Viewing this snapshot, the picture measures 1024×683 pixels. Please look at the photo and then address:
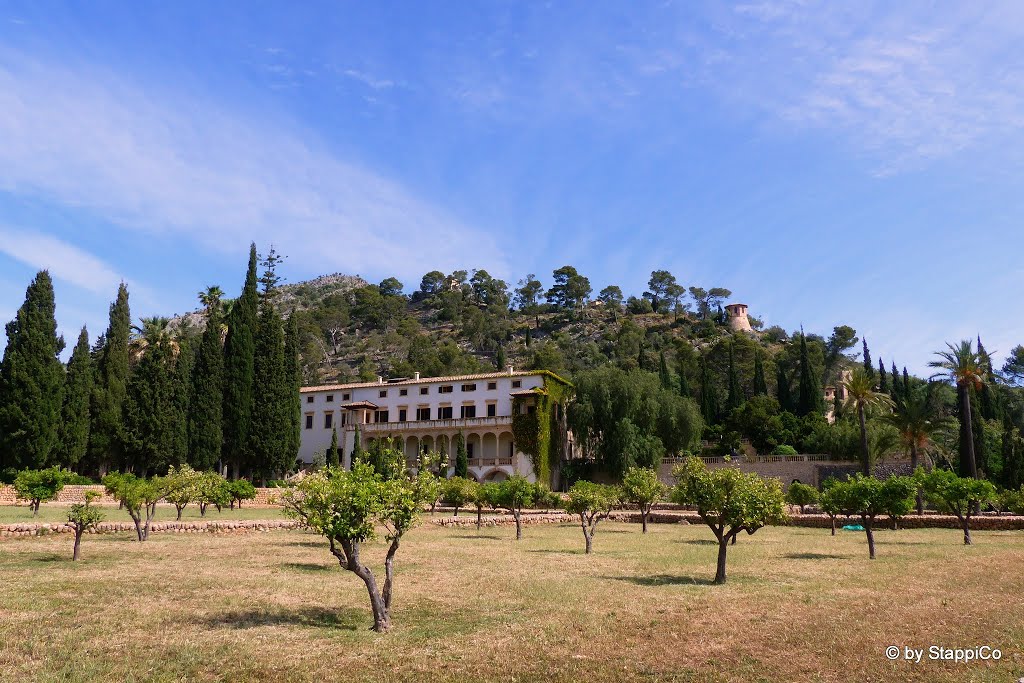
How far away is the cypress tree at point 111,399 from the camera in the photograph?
163 feet

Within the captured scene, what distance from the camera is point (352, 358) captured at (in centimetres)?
12131

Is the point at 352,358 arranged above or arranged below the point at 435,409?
above

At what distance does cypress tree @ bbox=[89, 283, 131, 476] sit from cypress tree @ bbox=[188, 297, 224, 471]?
15.3ft

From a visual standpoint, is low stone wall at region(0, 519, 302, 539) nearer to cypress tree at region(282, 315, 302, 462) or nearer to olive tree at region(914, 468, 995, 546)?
cypress tree at region(282, 315, 302, 462)

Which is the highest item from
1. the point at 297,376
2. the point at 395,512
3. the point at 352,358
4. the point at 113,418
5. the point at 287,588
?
the point at 352,358

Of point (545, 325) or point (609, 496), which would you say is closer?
point (609, 496)

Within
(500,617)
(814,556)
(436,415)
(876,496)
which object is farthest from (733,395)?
(500,617)

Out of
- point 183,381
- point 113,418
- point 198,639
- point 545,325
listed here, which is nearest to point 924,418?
point 198,639

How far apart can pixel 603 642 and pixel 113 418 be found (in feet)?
163

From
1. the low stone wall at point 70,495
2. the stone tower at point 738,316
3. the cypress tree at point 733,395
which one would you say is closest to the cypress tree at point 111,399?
the low stone wall at point 70,495

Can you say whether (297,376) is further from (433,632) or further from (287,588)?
(433,632)

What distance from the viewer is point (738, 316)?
131625 millimetres

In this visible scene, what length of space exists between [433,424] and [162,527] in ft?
124

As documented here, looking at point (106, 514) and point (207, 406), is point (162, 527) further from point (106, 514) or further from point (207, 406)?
point (207, 406)
